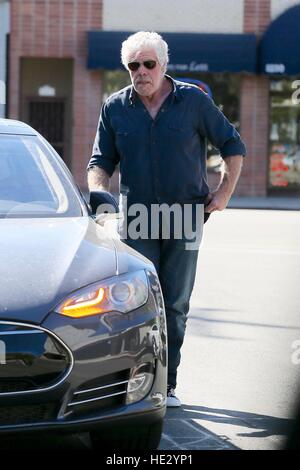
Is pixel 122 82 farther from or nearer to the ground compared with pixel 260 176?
farther from the ground

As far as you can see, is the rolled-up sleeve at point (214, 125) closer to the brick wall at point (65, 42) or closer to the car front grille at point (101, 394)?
the car front grille at point (101, 394)

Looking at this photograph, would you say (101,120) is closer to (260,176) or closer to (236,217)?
(236,217)

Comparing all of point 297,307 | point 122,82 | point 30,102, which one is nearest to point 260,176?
point 122,82

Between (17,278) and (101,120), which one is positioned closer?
(17,278)

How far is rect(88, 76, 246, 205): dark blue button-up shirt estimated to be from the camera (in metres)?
5.50

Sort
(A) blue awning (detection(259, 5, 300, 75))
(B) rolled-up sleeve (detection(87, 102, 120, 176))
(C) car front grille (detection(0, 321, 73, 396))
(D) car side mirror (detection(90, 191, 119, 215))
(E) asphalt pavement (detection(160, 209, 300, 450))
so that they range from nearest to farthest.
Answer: (C) car front grille (detection(0, 321, 73, 396)) < (E) asphalt pavement (detection(160, 209, 300, 450)) < (D) car side mirror (detection(90, 191, 119, 215)) < (B) rolled-up sleeve (detection(87, 102, 120, 176)) < (A) blue awning (detection(259, 5, 300, 75))

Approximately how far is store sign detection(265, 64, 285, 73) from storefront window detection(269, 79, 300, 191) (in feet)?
2.23

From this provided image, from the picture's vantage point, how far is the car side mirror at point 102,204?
5.25 metres

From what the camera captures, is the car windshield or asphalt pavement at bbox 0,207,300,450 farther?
the car windshield

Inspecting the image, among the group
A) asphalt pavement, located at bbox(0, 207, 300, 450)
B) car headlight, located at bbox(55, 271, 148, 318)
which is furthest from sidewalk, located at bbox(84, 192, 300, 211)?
car headlight, located at bbox(55, 271, 148, 318)

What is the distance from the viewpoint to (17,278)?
13.6 ft

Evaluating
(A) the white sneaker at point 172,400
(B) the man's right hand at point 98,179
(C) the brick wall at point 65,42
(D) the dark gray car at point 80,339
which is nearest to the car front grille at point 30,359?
(D) the dark gray car at point 80,339

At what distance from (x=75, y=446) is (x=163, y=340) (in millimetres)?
644

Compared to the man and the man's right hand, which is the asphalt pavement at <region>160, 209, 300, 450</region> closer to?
the man
